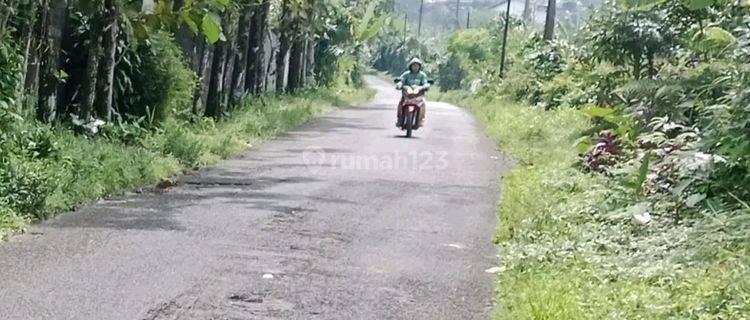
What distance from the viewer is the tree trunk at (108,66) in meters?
12.7

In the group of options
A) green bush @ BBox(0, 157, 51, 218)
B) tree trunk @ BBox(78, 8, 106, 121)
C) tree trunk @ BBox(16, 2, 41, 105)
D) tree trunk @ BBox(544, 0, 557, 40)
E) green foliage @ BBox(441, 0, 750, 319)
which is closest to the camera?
green foliage @ BBox(441, 0, 750, 319)

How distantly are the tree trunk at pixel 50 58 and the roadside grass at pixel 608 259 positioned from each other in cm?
562

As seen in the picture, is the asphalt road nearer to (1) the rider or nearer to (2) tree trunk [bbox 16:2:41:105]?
(2) tree trunk [bbox 16:2:41:105]

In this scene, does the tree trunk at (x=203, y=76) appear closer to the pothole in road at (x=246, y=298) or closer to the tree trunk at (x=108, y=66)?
the tree trunk at (x=108, y=66)

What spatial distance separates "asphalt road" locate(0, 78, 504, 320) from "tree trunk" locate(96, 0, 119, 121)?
1.69 m

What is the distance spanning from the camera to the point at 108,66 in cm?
1299

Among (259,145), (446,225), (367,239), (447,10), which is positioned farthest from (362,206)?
(447,10)

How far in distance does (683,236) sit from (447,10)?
122769 millimetres

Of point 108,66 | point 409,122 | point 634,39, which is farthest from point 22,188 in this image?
point 634,39

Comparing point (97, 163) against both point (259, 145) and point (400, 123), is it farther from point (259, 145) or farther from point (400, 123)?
point (400, 123)

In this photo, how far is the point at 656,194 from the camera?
9055 mm

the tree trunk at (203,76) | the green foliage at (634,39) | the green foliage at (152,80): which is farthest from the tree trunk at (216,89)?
the green foliage at (634,39)

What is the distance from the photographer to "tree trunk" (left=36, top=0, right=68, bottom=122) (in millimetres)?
12203

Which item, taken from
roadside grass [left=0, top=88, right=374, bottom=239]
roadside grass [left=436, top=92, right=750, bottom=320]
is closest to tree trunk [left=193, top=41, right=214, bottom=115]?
roadside grass [left=0, top=88, right=374, bottom=239]
